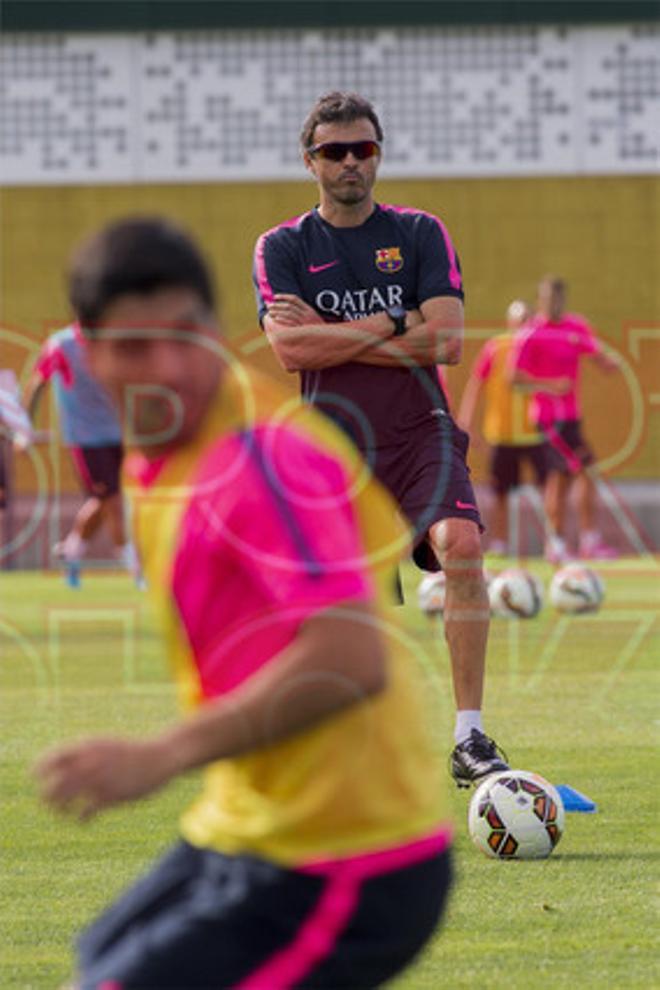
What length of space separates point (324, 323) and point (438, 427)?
21.7 inches

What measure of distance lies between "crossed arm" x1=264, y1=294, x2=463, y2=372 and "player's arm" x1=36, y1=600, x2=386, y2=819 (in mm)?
4856

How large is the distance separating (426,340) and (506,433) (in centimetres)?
1379

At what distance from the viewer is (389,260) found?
809 cm

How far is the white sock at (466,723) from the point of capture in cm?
757

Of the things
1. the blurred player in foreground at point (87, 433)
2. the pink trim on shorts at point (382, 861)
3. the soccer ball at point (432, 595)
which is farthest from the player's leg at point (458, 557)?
the blurred player in foreground at point (87, 433)

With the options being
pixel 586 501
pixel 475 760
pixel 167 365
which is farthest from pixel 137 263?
pixel 586 501

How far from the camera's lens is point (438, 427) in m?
8.04

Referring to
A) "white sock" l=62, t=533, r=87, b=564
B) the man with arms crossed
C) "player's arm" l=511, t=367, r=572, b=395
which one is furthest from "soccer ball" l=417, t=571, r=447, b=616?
the man with arms crossed

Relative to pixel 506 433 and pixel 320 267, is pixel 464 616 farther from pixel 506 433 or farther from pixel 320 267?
pixel 506 433

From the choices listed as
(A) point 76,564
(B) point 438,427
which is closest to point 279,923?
(B) point 438,427

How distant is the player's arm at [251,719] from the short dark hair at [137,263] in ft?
1.65

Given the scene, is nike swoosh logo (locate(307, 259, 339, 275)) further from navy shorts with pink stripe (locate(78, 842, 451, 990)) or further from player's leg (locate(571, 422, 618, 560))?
player's leg (locate(571, 422, 618, 560))

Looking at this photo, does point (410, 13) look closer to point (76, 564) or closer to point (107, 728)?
point (76, 564)

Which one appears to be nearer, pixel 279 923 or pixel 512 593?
pixel 279 923
